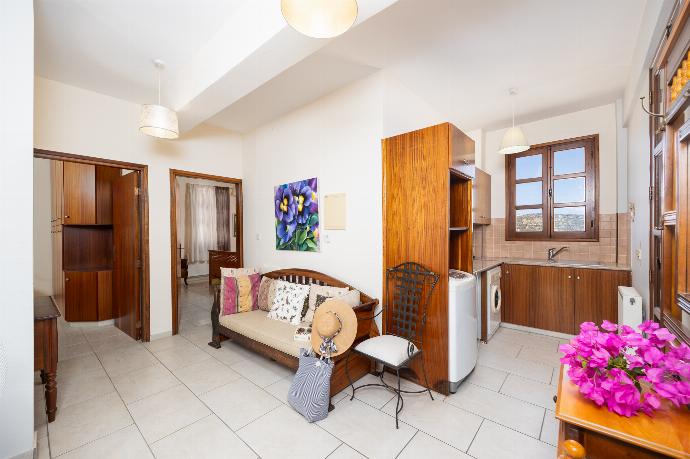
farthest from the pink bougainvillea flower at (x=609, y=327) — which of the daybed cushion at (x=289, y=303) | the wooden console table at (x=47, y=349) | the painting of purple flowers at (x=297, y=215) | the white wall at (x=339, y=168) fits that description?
the wooden console table at (x=47, y=349)

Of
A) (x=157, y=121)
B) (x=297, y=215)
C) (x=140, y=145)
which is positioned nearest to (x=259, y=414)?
(x=297, y=215)

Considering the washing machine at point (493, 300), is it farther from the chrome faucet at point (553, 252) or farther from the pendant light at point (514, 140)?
the pendant light at point (514, 140)

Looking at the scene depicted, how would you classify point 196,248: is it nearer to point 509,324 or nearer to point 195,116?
point 195,116

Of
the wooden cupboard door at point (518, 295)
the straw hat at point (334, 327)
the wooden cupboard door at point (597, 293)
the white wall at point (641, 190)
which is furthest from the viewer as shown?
the wooden cupboard door at point (518, 295)

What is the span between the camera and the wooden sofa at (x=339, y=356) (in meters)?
2.45

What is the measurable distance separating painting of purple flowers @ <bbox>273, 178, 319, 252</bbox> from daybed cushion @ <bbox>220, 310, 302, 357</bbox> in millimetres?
957

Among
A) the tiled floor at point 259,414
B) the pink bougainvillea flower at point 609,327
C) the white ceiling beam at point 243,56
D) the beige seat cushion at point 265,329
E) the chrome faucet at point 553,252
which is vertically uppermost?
the white ceiling beam at point 243,56

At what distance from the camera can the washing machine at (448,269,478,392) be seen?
2.38 metres

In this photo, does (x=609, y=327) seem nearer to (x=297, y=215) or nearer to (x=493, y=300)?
(x=493, y=300)

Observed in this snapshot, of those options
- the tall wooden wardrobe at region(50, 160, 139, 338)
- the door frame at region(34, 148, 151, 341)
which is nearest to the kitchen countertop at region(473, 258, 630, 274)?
the door frame at region(34, 148, 151, 341)

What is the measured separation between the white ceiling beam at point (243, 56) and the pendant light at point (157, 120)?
0.80ft

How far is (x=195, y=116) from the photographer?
3.26 meters

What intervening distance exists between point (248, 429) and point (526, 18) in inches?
144

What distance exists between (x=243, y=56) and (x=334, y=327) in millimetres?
2153
